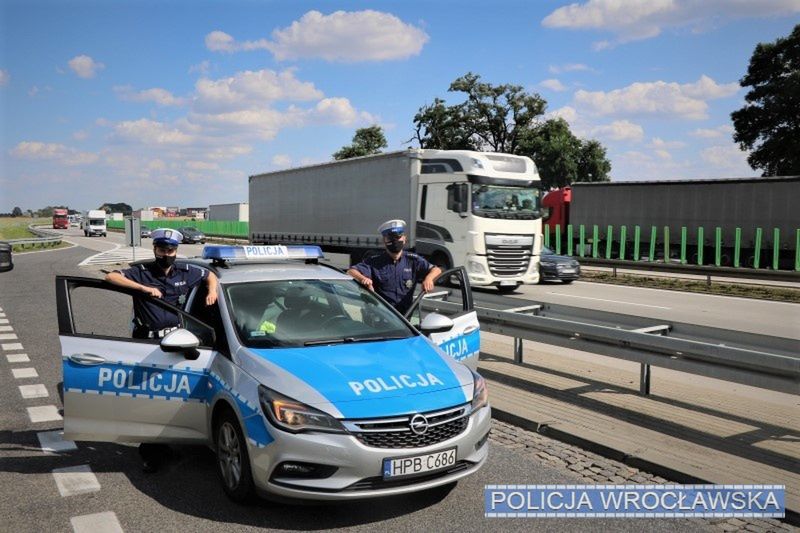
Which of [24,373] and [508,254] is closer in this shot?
[24,373]

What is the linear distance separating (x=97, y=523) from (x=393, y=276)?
3.48m

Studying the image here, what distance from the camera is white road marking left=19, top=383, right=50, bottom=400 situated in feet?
24.1

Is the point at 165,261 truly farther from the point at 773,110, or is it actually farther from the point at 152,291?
the point at 773,110

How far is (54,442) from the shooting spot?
5801 mm

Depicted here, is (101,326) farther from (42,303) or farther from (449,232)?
(449,232)

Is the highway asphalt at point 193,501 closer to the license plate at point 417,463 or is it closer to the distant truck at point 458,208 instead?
the license plate at point 417,463

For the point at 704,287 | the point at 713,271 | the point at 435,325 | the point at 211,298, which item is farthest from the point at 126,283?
the point at 713,271

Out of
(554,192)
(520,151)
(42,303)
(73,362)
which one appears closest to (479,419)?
(73,362)

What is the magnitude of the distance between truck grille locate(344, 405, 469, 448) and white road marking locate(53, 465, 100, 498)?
2.03 m

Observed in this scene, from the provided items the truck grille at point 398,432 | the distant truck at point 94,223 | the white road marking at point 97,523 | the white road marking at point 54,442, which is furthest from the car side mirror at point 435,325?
the distant truck at point 94,223

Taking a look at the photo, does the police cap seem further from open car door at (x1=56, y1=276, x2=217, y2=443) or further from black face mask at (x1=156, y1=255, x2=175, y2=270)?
open car door at (x1=56, y1=276, x2=217, y2=443)

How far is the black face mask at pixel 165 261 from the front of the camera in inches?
233

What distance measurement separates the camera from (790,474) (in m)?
4.92

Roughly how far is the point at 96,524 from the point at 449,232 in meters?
14.2
